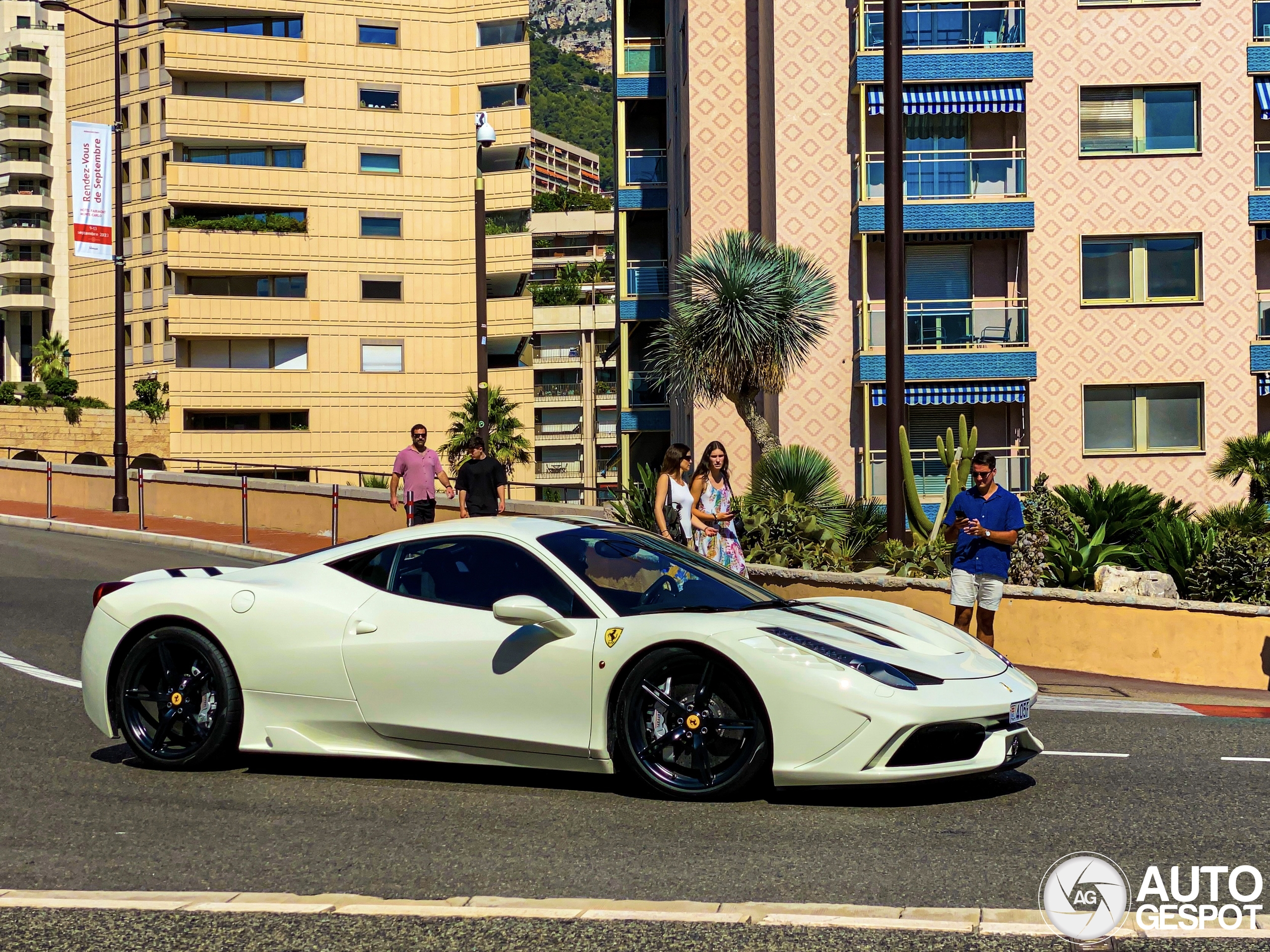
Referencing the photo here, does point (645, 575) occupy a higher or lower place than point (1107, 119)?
lower

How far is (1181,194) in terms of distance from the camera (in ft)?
96.1

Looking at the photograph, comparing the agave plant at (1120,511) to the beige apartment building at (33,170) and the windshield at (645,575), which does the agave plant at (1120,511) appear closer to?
the windshield at (645,575)

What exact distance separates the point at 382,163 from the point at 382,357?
27.0 ft

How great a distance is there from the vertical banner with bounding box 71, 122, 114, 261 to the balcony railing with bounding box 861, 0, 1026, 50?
59.1 feet

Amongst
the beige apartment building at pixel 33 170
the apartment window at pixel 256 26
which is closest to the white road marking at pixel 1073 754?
the apartment window at pixel 256 26

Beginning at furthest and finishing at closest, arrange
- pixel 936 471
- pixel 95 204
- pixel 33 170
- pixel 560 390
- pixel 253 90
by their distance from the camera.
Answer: pixel 33 170 → pixel 560 390 → pixel 253 90 → pixel 95 204 → pixel 936 471

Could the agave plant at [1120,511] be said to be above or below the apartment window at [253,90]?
below

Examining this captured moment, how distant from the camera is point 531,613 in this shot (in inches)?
251

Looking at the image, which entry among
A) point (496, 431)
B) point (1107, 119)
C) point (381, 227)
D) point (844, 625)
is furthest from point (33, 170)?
point (844, 625)

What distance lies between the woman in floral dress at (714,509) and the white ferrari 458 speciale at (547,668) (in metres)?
4.77

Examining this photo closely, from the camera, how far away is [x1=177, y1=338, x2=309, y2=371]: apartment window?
192 feet

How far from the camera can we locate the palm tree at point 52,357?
78.7 m

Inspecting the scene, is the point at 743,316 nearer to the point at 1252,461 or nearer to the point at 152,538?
the point at 1252,461

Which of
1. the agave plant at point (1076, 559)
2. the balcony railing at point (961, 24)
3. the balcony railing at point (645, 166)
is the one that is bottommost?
the agave plant at point (1076, 559)
